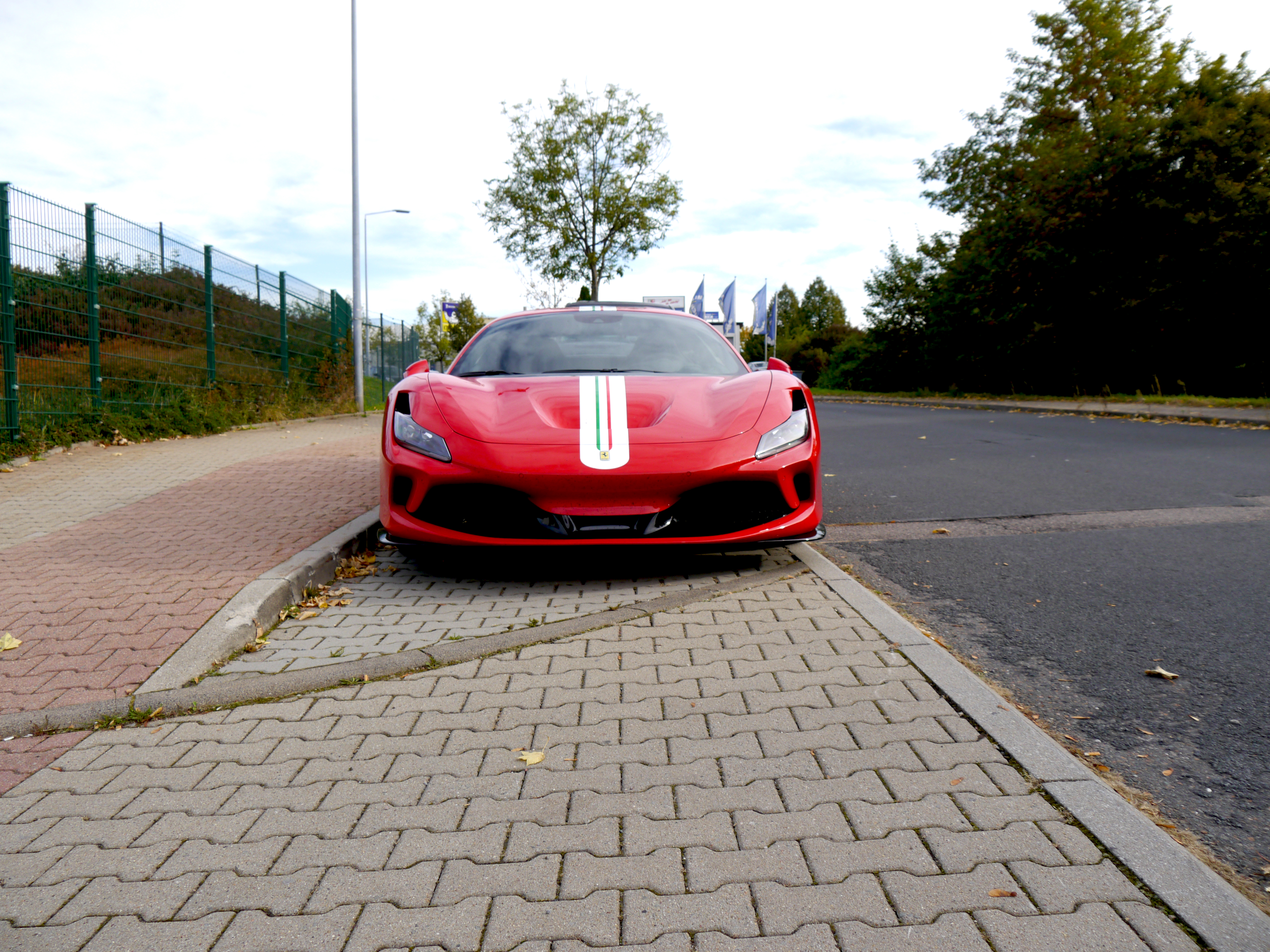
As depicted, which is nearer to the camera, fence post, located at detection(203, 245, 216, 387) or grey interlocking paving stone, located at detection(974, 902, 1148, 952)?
grey interlocking paving stone, located at detection(974, 902, 1148, 952)

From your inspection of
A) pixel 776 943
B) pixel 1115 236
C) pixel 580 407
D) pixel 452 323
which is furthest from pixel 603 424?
pixel 452 323

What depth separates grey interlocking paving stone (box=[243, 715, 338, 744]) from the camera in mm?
2719

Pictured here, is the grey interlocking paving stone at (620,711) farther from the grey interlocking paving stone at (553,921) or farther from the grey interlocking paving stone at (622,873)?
the grey interlocking paving stone at (553,921)

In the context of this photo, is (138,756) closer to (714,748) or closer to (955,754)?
(714,748)

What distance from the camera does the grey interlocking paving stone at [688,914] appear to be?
176 cm

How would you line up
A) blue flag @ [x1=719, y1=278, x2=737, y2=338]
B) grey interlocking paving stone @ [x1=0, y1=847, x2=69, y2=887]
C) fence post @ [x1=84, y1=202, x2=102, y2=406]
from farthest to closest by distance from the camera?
1. blue flag @ [x1=719, y1=278, x2=737, y2=338]
2. fence post @ [x1=84, y1=202, x2=102, y2=406]
3. grey interlocking paving stone @ [x1=0, y1=847, x2=69, y2=887]

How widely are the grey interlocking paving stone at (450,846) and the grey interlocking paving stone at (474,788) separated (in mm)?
153

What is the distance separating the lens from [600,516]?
414cm

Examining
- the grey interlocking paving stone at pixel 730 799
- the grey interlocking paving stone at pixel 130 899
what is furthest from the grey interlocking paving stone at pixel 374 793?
the grey interlocking paving stone at pixel 730 799

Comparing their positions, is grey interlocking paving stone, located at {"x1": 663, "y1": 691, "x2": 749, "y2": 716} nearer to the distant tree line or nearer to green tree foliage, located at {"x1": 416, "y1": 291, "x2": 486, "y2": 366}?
the distant tree line

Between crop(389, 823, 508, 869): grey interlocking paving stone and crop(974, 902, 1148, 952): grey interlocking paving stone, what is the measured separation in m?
0.94

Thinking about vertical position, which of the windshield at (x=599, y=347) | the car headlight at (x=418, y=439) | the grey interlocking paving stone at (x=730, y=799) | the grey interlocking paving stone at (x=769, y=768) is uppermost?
the windshield at (x=599, y=347)

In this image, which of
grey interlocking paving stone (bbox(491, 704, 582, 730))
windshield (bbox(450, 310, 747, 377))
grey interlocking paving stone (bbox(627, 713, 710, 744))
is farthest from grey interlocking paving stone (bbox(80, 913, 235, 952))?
windshield (bbox(450, 310, 747, 377))

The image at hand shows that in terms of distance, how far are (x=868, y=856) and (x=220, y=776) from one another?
1696mm
